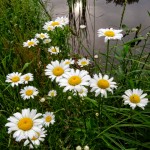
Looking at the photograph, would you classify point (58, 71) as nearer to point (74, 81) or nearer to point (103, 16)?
point (74, 81)

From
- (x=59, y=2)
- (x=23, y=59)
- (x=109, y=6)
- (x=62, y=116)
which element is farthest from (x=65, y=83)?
(x=59, y=2)

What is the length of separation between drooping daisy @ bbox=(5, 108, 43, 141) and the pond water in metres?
2.03

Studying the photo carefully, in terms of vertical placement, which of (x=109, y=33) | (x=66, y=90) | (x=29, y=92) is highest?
(x=109, y=33)

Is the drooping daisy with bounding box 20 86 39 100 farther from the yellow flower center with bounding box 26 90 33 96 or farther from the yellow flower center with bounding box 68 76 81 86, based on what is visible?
the yellow flower center with bounding box 68 76 81 86

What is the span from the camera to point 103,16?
12.7 feet

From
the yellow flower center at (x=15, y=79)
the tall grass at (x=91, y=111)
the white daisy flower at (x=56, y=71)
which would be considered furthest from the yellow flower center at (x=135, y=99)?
the yellow flower center at (x=15, y=79)

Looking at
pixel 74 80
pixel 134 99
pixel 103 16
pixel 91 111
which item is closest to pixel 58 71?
pixel 74 80

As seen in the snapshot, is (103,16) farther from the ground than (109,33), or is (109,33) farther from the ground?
(103,16)

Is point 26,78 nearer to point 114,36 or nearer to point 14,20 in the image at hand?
point 114,36

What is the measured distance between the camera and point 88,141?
1.92 metres

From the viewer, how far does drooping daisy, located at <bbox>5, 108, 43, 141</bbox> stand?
4.47 feet

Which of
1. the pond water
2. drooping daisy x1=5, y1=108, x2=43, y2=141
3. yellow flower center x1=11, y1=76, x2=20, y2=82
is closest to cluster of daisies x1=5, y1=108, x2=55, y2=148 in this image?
drooping daisy x1=5, y1=108, x2=43, y2=141

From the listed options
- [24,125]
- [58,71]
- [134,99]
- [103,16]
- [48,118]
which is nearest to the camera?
[24,125]

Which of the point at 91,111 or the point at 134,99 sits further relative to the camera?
the point at 91,111
